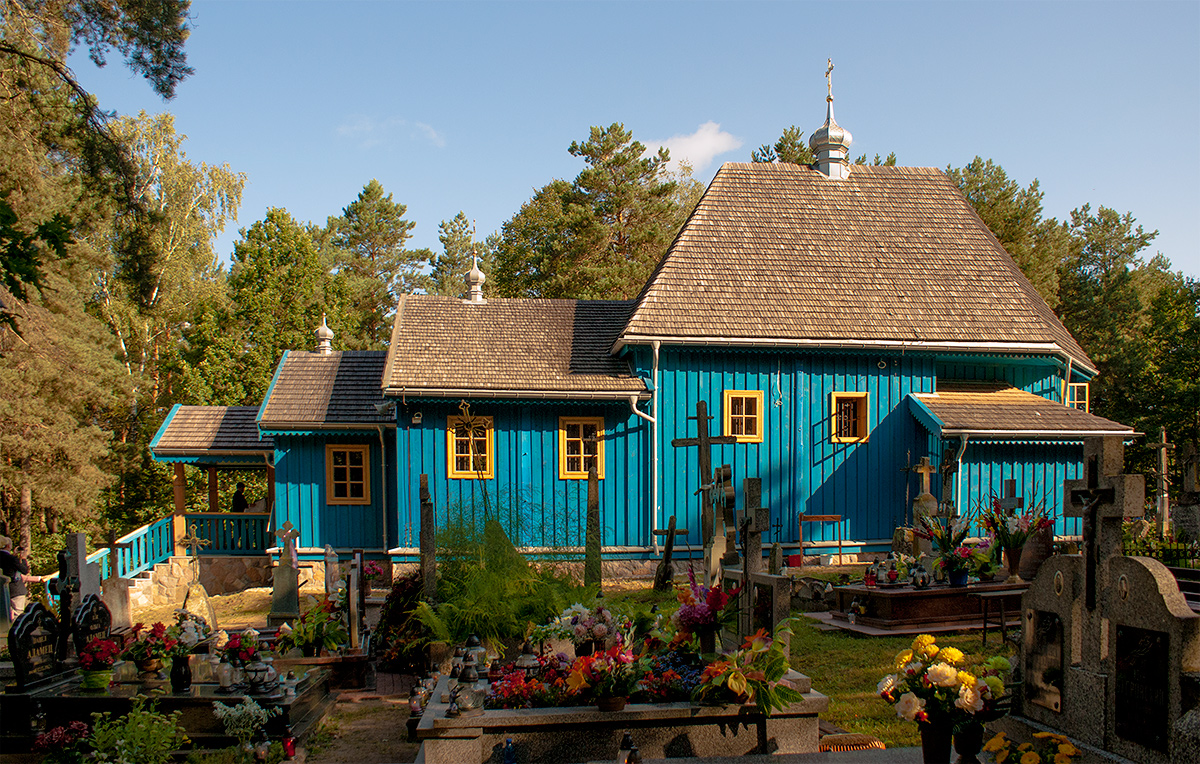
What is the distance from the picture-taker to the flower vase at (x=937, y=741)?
5.70 metres

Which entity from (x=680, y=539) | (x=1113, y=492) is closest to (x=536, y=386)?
(x=680, y=539)

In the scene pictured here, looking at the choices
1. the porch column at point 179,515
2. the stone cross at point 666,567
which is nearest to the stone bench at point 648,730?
the stone cross at point 666,567

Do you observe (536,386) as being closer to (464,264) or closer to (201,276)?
(201,276)

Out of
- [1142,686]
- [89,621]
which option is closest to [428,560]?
[89,621]

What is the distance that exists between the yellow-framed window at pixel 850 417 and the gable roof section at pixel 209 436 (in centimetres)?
1092

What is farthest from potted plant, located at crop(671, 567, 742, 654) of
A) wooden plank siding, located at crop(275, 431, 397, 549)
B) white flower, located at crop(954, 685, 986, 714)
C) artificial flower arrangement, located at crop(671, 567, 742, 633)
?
wooden plank siding, located at crop(275, 431, 397, 549)

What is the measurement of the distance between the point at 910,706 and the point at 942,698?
8.1 inches

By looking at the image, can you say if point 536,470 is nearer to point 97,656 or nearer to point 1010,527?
point 1010,527

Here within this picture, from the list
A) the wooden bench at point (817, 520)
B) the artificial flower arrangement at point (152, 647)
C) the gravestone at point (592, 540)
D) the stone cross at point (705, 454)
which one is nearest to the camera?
the artificial flower arrangement at point (152, 647)

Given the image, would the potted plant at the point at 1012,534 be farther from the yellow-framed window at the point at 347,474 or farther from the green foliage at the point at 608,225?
the green foliage at the point at 608,225

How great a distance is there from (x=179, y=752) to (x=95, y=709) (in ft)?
3.37

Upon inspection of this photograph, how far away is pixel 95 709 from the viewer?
7609 millimetres

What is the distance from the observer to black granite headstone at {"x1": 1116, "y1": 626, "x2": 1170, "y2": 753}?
5027 mm

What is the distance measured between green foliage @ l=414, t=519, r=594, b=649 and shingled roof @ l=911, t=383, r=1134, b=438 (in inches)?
324
